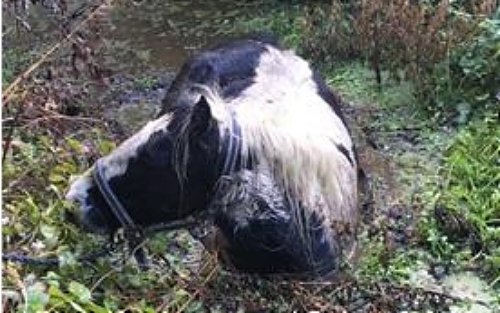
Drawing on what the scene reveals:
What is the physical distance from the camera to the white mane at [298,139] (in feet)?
12.0

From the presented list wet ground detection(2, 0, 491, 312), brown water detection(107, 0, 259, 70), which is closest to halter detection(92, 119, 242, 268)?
wet ground detection(2, 0, 491, 312)

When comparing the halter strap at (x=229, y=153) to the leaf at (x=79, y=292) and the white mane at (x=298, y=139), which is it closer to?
the white mane at (x=298, y=139)

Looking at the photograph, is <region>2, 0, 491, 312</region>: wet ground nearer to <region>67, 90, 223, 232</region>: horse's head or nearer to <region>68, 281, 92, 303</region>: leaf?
<region>67, 90, 223, 232</region>: horse's head

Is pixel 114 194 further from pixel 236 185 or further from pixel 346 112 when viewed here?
pixel 346 112

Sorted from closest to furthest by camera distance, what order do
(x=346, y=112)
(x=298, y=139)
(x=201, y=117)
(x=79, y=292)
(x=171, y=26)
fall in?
(x=79, y=292), (x=201, y=117), (x=298, y=139), (x=346, y=112), (x=171, y=26)

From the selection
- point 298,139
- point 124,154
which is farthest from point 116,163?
point 298,139

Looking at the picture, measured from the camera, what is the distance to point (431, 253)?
404 centimetres

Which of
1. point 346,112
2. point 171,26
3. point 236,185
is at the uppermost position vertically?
point 236,185

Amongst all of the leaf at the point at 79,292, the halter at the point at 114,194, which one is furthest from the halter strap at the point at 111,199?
the leaf at the point at 79,292

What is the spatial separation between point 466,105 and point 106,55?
2453 mm

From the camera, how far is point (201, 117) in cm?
353

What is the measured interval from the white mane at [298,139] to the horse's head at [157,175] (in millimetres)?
111

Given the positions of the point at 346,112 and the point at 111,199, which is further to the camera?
the point at 346,112

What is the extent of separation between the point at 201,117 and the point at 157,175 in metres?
0.28
